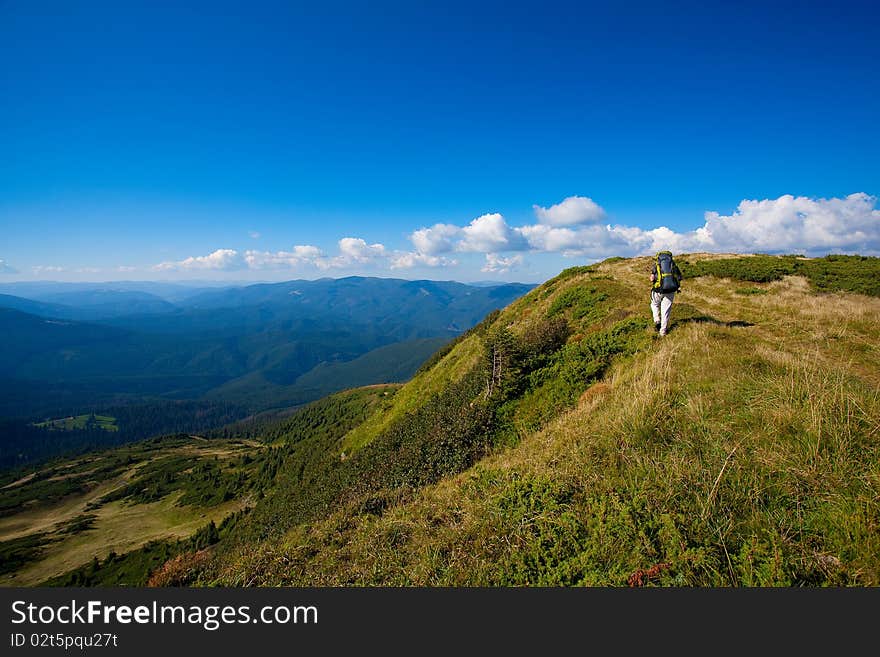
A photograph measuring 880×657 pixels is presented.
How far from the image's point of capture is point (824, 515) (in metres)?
3.92

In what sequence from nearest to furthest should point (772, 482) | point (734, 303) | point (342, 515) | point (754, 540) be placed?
point (754, 540)
point (772, 482)
point (342, 515)
point (734, 303)

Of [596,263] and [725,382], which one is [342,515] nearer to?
[725,382]

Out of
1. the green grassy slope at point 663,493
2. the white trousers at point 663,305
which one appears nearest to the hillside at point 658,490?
the green grassy slope at point 663,493

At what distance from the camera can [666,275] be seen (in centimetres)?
1169

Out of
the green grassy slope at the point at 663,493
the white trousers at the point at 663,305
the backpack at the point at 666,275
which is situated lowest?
the green grassy slope at the point at 663,493

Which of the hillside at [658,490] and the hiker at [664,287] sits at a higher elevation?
the hiker at [664,287]

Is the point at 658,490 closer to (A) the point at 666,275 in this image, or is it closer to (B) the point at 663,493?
(B) the point at 663,493

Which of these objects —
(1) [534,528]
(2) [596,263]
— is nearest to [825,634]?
(1) [534,528]

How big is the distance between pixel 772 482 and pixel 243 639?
6.68 m

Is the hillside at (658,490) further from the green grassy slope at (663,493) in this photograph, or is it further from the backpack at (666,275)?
the backpack at (666,275)

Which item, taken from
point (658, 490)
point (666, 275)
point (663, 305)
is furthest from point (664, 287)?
point (658, 490)

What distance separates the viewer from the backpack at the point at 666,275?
37.8ft

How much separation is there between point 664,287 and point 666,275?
0.45m

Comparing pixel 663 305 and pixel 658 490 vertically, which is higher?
pixel 663 305
